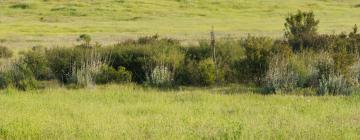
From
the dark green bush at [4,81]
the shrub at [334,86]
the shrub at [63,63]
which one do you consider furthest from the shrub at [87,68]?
the shrub at [334,86]

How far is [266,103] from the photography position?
1323cm

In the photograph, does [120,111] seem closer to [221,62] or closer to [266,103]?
[266,103]

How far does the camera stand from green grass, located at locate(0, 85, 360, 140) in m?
9.55

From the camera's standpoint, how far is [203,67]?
17109 millimetres


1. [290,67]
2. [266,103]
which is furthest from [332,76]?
[266,103]

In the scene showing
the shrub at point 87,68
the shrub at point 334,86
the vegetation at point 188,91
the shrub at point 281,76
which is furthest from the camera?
the shrub at point 87,68

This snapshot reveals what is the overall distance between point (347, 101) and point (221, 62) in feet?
20.3

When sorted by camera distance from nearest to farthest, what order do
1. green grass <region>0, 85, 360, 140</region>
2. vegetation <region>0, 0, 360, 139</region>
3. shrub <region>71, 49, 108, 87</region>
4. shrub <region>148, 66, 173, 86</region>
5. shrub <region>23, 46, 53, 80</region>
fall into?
green grass <region>0, 85, 360, 140</region> < vegetation <region>0, 0, 360, 139</region> < shrub <region>148, 66, 173, 86</region> < shrub <region>71, 49, 108, 87</region> < shrub <region>23, 46, 53, 80</region>

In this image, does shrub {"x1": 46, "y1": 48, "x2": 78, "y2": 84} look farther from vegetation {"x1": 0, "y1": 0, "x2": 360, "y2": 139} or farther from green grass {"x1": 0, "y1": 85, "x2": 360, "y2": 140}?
green grass {"x1": 0, "y1": 85, "x2": 360, "y2": 140}

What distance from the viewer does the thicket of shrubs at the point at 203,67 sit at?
51.8 ft

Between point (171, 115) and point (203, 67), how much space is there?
5760 millimetres

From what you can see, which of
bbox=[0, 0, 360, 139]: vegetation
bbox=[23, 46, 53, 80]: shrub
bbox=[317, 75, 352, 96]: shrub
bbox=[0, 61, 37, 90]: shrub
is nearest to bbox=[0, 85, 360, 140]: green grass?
bbox=[0, 0, 360, 139]: vegetation

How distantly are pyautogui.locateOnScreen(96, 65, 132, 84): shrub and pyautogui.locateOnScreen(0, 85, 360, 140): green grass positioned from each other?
185 centimetres

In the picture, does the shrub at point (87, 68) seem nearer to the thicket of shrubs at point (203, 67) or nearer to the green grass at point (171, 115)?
the thicket of shrubs at point (203, 67)
